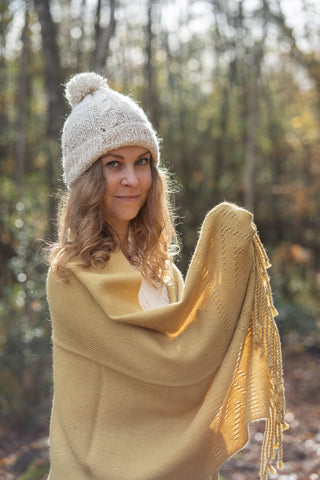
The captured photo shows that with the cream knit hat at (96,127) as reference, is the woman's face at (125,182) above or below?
below

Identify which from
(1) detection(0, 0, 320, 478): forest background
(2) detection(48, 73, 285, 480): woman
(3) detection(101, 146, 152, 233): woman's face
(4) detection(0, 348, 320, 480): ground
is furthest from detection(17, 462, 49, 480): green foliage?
(1) detection(0, 0, 320, 478): forest background

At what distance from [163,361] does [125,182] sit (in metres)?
0.67

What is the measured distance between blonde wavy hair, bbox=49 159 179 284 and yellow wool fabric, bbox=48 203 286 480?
73 mm

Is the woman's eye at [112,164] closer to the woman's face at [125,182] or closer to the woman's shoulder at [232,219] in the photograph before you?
the woman's face at [125,182]

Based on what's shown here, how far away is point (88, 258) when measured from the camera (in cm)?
194

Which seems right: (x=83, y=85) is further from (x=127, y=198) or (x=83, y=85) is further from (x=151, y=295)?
(x=151, y=295)

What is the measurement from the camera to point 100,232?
6.73 ft

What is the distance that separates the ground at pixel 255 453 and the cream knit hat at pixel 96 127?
270cm

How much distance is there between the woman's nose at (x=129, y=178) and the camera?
2.06m

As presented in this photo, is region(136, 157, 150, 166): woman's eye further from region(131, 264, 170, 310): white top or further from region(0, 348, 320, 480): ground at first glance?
region(0, 348, 320, 480): ground

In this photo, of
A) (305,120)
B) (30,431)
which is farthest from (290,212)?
(30,431)

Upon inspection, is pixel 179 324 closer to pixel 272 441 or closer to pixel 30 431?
pixel 272 441

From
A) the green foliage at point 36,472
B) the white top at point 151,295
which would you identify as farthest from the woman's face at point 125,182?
the green foliage at point 36,472

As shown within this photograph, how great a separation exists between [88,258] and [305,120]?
7.64 metres
